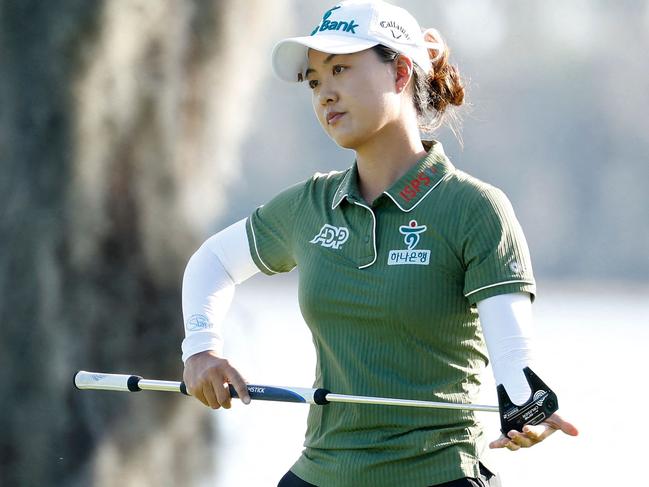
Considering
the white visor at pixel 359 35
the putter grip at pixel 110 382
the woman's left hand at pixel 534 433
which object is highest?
the white visor at pixel 359 35

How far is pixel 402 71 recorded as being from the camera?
199 centimetres

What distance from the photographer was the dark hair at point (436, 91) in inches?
80.4

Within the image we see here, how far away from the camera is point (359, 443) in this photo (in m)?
1.83

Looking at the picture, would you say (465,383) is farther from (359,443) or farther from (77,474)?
(77,474)

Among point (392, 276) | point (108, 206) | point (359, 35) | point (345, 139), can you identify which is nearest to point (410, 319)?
point (392, 276)

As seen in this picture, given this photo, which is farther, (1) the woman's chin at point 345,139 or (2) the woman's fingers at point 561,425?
(1) the woman's chin at point 345,139

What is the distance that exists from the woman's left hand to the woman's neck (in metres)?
0.44

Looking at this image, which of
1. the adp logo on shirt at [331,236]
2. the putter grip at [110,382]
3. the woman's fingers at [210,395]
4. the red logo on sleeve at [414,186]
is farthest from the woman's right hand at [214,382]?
the red logo on sleeve at [414,186]

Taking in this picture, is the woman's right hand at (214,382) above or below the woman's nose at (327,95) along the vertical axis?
below

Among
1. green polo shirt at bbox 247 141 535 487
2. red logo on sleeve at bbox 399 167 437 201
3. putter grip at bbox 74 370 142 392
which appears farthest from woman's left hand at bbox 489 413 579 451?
putter grip at bbox 74 370 142 392

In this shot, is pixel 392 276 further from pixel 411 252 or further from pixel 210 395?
pixel 210 395

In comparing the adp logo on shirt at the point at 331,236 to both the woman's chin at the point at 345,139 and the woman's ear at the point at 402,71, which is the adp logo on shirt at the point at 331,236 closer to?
the woman's chin at the point at 345,139

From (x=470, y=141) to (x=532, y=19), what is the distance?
3.46 ft

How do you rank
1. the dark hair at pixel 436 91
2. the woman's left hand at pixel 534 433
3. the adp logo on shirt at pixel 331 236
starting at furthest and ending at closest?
1. the dark hair at pixel 436 91
2. the adp logo on shirt at pixel 331 236
3. the woman's left hand at pixel 534 433
